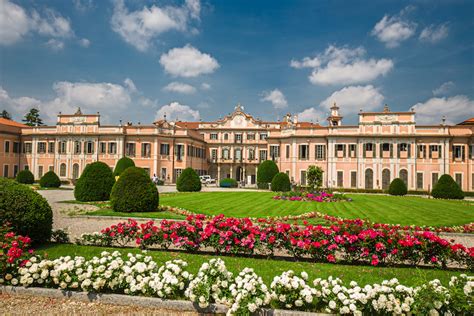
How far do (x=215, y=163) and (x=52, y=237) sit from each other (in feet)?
153

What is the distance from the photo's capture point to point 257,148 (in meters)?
54.4

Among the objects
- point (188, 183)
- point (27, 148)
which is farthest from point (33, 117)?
point (188, 183)

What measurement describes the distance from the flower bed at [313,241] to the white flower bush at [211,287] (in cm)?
228

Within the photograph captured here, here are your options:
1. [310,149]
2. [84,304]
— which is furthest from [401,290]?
[310,149]

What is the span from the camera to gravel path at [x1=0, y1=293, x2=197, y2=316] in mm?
4945

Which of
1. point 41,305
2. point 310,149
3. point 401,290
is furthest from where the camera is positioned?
point 310,149

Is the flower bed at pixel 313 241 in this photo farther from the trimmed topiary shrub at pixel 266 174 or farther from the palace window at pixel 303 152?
the palace window at pixel 303 152

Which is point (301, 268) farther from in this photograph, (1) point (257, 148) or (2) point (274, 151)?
(1) point (257, 148)

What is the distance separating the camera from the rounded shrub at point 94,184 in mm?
19703

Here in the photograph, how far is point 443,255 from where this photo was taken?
6887mm

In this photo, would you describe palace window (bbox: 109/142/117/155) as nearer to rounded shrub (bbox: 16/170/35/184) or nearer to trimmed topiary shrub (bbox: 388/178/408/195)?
rounded shrub (bbox: 16/170/35/184)

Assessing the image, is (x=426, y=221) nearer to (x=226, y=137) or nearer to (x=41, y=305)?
(x=41, y=305)

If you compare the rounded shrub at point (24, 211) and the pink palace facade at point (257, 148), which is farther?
the pink palace facade at point (257, 148)

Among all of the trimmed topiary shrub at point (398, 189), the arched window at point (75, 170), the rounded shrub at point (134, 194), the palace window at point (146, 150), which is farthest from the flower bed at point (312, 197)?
the arched window at point (75, 170)
